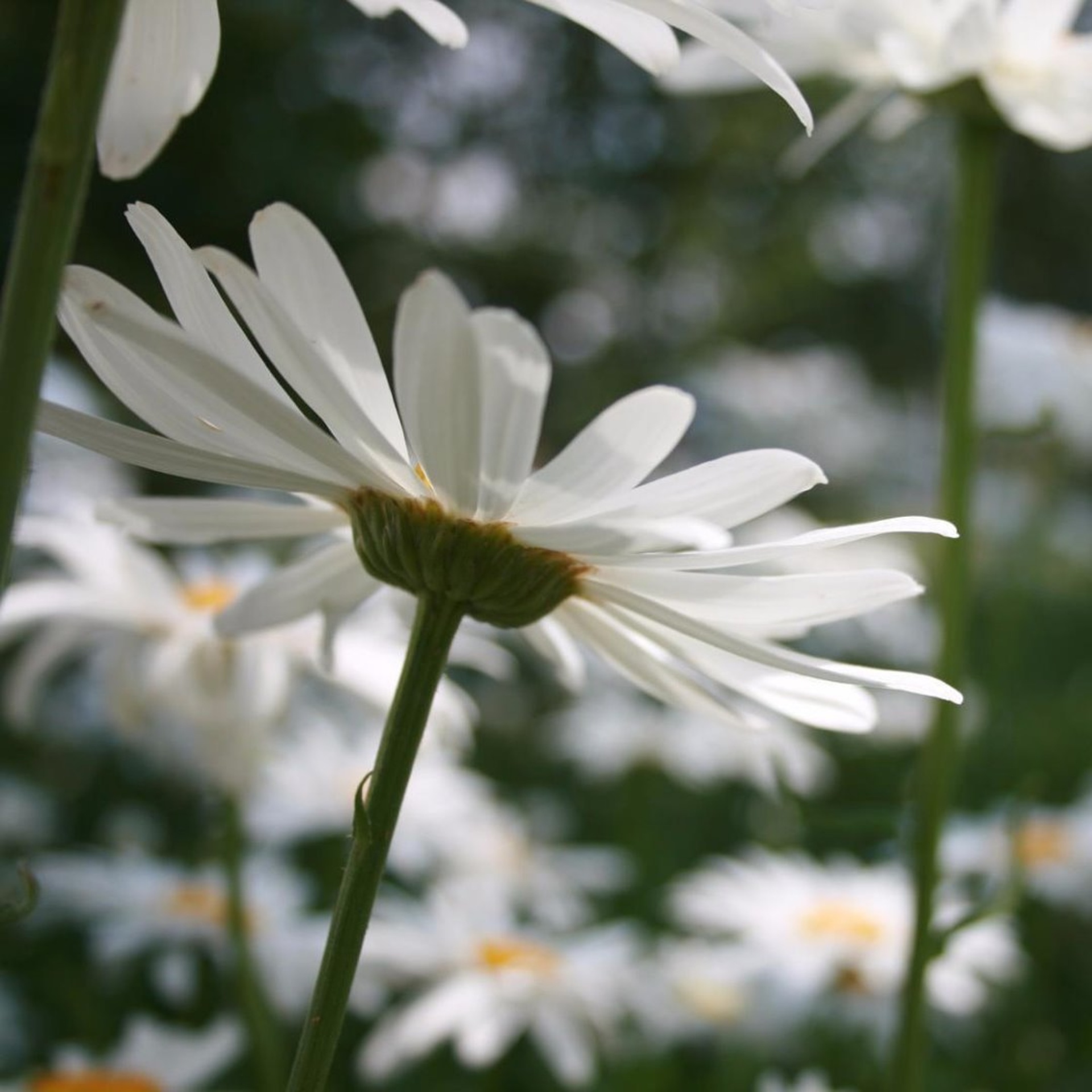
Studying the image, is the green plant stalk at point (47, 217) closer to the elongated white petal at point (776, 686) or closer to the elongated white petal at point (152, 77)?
the elongated white petal at point (152, 77)

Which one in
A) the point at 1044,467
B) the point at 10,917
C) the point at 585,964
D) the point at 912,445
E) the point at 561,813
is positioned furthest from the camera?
the point at 912,445

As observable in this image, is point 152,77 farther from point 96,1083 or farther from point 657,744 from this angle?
point 657,744

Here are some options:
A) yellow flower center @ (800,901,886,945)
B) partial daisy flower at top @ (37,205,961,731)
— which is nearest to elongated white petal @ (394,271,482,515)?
partial daisy flower at top @ (37,205,961,731)

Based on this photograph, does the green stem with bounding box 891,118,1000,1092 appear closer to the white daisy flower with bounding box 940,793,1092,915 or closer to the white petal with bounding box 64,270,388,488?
the white petal with bounding box 64,270,388,488

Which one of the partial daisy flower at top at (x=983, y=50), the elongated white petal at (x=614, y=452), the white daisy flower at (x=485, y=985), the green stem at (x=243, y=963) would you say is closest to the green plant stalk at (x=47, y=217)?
the elongated white petal at (x=614, y=452)

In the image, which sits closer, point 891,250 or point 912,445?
point 912,445

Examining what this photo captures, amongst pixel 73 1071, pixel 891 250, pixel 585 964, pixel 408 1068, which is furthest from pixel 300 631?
pixel 891 250

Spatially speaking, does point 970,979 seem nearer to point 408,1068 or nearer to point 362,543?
point 408,1068
